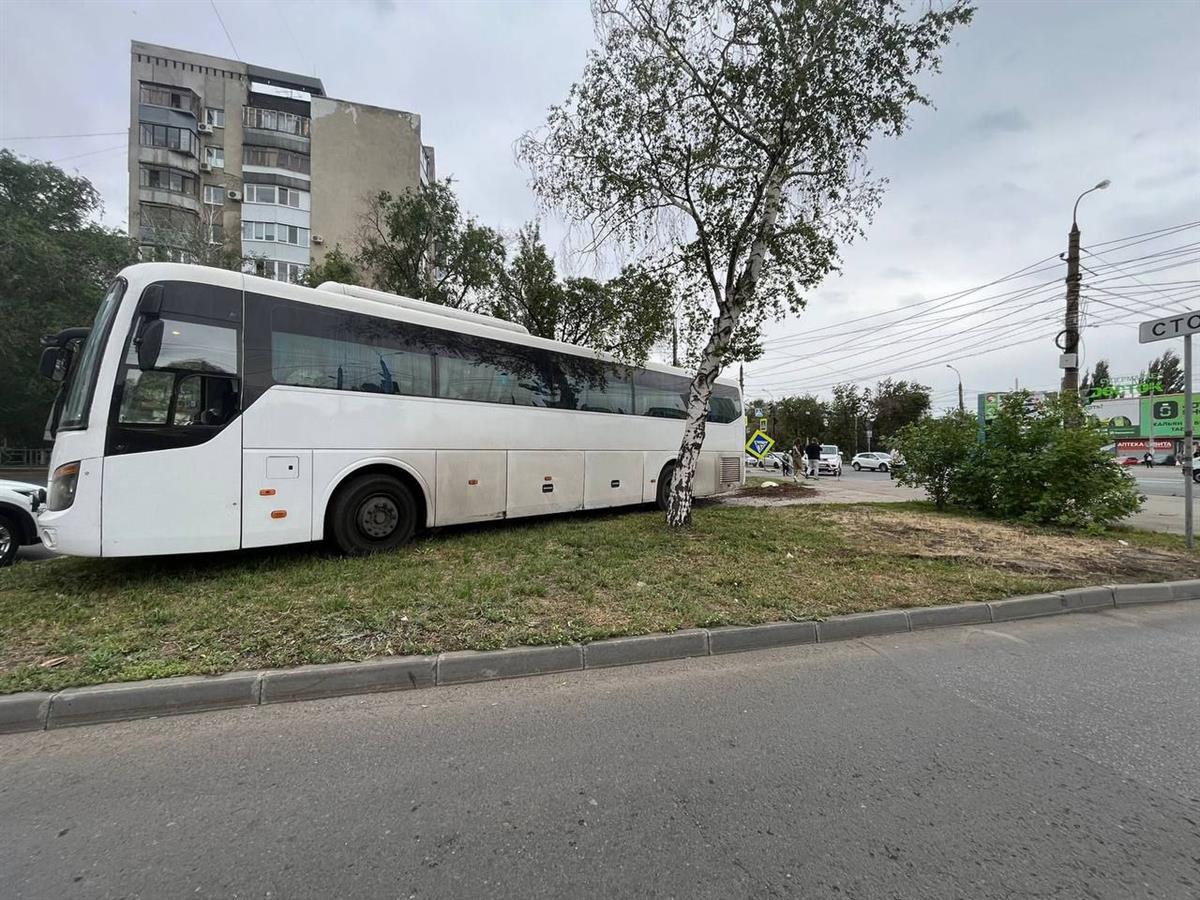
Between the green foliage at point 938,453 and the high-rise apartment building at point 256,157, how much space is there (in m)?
31.3

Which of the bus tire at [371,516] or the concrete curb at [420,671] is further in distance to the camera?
the bus tire at [371,516]

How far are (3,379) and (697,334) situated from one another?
1008 inches

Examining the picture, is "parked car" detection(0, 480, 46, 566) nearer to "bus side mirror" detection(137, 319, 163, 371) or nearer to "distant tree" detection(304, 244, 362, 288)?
"bus side mirror" detection(137, 319, 163, 371)

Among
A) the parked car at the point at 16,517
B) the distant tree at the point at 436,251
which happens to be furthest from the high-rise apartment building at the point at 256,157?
the parked car at the point at 16,517

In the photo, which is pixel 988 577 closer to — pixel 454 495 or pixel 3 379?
pixel 454 495

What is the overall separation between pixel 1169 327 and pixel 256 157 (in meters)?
41.6

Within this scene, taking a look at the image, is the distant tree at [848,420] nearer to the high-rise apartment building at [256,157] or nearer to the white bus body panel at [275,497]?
the high-rise apartment building at [256,157]

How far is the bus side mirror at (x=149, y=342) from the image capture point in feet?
16.6

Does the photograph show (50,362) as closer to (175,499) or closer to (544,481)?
(175,499)

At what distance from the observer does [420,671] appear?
3762 mm

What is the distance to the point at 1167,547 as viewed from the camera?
8.22m

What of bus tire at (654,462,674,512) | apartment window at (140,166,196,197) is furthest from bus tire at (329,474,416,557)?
apartment window at (140,166,196,197)

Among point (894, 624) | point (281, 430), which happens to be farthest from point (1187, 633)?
point (281, 430)

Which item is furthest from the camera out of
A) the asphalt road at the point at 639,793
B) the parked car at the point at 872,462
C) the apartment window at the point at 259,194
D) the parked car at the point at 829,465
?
the parked car at the point at 872,462
